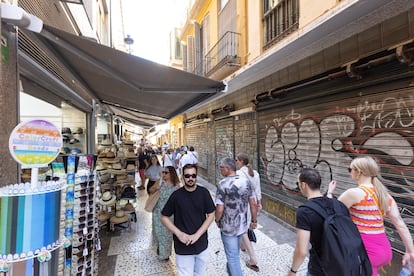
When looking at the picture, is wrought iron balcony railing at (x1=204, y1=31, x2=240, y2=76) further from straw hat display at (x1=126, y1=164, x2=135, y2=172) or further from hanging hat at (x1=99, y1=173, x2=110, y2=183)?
Result: hanging hat at (x1=99, y1=173, x2=110, y2=183)

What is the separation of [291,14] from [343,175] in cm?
387

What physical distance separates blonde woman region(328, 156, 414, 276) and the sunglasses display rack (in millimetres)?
2932

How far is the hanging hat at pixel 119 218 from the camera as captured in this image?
4692mm

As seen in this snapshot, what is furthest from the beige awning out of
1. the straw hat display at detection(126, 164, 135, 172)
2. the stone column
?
the straw hat display at detection(126, 164, 135, 172)

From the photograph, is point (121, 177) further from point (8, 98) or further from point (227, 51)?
point (227, 51)

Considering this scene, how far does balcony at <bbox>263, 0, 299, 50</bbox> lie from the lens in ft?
16.9

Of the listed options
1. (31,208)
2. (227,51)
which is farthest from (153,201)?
(227,51)

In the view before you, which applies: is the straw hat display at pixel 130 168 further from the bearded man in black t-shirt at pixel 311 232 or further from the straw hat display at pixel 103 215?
the bearded man in black t-shirt at pixel 311 232

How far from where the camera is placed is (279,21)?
5.59m

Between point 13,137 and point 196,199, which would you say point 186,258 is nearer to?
point 196,199

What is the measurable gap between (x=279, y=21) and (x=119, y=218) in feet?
19.9

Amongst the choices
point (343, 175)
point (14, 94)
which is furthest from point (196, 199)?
point (343, 175)

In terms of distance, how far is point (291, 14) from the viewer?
5.22m

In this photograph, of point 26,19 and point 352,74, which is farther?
point 352,74
